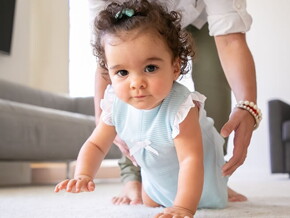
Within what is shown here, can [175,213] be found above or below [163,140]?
below

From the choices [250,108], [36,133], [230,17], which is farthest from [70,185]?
[36,133]

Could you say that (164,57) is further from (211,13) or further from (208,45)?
(208,45)

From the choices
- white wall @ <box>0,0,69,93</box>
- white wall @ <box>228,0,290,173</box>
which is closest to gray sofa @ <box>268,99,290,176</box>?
white wall @ <box>228,0,290,173</box>

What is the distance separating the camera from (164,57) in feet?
2.96

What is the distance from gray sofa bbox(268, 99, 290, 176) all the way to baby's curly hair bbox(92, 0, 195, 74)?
2.49m

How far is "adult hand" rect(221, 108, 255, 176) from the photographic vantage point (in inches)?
39.6

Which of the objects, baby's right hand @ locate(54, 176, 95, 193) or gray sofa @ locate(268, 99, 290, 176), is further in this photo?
gray sofa @ locate(268, 99, 290, 176)

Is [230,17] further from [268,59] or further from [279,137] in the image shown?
[268,59]

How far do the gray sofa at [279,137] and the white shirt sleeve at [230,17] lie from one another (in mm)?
2233

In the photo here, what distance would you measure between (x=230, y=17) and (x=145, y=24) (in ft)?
1.23

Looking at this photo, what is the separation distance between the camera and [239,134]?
3.39ft

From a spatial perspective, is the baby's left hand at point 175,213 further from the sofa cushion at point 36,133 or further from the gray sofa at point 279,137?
the gray sofa at point 279,137

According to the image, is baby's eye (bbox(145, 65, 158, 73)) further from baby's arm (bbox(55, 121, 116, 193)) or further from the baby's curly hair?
baby's arm (bbox(55, 121, 116, 193))

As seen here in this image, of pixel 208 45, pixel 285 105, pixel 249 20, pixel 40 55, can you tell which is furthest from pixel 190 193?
pixel 40 55
